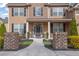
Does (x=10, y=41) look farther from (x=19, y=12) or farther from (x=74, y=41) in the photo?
(x=19, y=12)

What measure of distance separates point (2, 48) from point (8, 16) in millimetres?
11007

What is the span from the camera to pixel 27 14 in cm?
2383

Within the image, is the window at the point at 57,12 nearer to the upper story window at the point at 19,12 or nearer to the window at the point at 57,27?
the window at the point at 57,27

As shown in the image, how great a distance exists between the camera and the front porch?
22672 mm

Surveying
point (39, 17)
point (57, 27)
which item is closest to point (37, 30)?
point (39, 17)

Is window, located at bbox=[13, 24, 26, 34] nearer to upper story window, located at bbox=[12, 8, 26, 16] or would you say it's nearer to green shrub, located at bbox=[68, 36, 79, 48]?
upper story window, located at bbox=[12, 8, 26, 16]

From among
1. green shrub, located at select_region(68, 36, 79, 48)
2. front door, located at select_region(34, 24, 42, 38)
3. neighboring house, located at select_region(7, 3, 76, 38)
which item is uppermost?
neighboring house, located at select_region(7, 3, 76, 38)

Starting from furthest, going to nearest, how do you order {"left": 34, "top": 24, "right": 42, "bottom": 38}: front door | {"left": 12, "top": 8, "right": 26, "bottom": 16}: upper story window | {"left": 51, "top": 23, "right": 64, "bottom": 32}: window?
{"left": 12, "top": 8, "right": 26, "bottom": 16}: upper story window < {"left": 34, "top": 24, "right": 42, "bottom": 38}: front door < {"left": 51, "top": 23, "right": 64, "bottom": 32}: window

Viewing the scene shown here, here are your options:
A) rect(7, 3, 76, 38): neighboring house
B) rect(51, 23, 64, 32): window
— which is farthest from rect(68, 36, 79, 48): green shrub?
rect(51, 23, 64, 32): window

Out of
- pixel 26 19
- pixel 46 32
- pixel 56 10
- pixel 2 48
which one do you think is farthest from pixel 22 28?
pixel 2 48

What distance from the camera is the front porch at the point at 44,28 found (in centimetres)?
2267

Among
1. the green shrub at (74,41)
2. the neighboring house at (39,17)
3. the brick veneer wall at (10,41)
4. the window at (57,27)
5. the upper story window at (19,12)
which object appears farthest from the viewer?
the upper story window at (19,12)

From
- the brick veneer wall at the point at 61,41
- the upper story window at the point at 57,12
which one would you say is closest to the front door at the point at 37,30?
the upper story window at the point at 57,12

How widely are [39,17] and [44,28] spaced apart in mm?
1406
